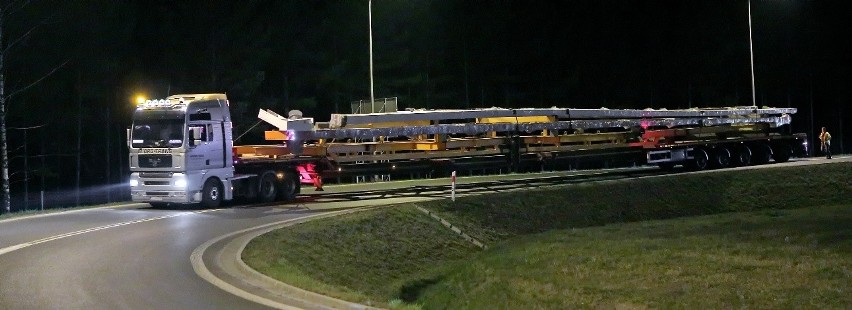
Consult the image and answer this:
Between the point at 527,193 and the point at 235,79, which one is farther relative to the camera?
the point at 235,79

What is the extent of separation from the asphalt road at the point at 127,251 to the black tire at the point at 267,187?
0.81 metres

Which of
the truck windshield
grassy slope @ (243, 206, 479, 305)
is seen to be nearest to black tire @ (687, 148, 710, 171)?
grassy slope @ (243, 206, 479, 305)

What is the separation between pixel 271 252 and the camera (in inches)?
758

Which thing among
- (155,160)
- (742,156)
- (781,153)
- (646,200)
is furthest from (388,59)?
(155,160)

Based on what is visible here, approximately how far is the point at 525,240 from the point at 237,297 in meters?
13.1

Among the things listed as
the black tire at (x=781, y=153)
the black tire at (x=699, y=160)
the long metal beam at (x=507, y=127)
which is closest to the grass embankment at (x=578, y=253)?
the long metal beam at (x=507, y=127)

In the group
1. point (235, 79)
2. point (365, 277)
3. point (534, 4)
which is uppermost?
point (534, 4)

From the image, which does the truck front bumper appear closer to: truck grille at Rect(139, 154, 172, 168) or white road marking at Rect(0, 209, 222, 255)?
white road marking at Rect(0, 209, 222, 255)

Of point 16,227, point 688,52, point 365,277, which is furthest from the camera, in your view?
point 688,52

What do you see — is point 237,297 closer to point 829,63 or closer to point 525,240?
point 525,240

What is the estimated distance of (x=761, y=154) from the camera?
144ft

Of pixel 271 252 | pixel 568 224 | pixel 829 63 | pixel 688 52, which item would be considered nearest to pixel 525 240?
pixel 568 224

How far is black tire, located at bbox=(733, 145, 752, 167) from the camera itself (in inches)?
1697

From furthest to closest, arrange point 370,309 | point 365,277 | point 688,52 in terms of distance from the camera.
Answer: point 688,52
point 365,277
point 370,309
